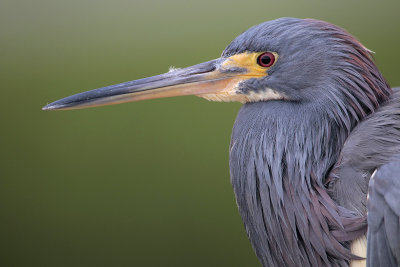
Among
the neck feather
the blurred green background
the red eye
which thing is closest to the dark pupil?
the red eye

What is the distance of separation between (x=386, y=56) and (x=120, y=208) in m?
1.65

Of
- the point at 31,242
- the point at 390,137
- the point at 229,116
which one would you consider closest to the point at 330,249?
the point at 390,137

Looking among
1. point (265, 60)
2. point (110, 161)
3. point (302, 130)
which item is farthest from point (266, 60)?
point (110, 161)

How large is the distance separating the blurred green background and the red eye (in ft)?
4.30

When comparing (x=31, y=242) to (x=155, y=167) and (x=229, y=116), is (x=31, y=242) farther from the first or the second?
(x=229, y=116)

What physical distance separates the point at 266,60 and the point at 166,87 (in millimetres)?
279

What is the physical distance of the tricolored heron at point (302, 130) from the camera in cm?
111

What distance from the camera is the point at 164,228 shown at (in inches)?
104

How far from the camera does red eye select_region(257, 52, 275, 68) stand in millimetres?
1247

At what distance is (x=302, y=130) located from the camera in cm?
119

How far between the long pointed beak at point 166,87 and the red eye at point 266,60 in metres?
0.05

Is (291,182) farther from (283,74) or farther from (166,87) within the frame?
(166,87)

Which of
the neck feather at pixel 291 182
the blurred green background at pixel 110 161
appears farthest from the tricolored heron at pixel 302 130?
the blurred green background at pixel 110 161

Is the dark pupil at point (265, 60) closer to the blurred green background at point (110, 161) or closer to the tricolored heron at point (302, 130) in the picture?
the tricolored heron at point (302, 130)
